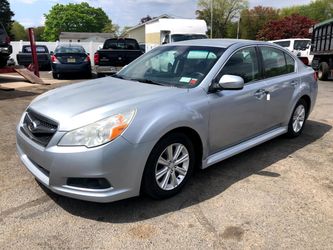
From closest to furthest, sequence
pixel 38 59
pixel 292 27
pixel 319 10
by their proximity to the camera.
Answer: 1. pixel 38 59
2. pixel 292 27
3. pixel 319 10

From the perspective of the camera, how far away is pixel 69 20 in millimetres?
95188

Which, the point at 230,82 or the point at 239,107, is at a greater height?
the point at 230,82

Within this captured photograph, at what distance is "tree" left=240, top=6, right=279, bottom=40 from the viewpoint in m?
62.2

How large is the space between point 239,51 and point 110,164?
2.38m

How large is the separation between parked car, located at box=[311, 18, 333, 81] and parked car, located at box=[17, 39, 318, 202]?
36.1 ft

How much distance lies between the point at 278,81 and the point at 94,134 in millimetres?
3093

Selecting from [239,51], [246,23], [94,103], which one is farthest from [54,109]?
[246,23]


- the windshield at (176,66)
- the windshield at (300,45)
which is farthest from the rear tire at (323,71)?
the windshield at (176,66)

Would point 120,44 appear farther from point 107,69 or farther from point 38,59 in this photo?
point 38,59

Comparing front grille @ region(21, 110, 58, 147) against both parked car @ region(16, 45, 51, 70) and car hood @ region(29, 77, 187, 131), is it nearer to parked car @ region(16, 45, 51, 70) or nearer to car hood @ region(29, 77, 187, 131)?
car hood @ region(29, 77, 187, 131)

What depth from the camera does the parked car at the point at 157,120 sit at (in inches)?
132

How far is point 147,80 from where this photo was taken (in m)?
4.59

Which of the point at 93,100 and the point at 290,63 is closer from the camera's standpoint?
the point at 93,100

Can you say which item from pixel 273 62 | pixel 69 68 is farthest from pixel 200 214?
pixel 69 68
